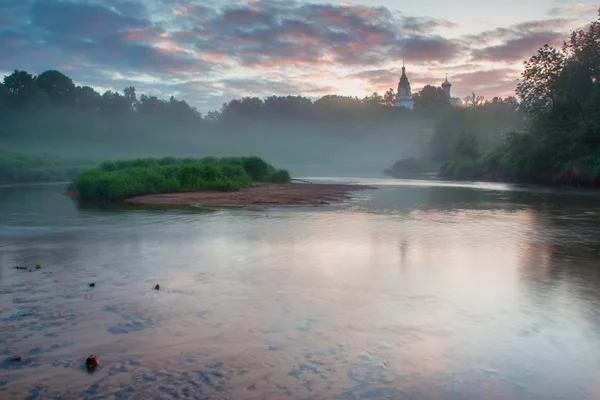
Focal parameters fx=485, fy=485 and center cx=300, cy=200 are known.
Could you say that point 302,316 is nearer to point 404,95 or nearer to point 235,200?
point 235,200

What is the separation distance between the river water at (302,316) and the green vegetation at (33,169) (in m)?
51.3

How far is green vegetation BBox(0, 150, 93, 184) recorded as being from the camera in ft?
193

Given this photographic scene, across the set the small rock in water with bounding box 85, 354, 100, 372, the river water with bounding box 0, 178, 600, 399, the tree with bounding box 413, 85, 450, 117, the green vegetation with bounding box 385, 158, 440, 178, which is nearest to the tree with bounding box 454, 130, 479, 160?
the green vegetation with bounding box 385, 158, 440, 178

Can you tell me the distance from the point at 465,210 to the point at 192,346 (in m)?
19.7

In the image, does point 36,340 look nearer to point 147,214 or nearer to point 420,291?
point 420,291

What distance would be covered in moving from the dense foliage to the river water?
31846 millimetres

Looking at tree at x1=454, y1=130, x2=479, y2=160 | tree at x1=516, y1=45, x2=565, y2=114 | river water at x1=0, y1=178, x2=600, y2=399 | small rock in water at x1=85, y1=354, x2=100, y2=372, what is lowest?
river water at x1=0, y1=178, x2=600, y2=399

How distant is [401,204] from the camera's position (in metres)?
26.4

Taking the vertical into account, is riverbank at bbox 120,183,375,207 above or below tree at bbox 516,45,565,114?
below

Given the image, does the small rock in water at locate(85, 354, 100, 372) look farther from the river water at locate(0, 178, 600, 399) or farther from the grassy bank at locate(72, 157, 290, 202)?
the grassy bank at locate(72, 157, 290, 202)

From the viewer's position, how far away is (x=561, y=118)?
4659cm

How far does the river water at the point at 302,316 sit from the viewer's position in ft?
16.1

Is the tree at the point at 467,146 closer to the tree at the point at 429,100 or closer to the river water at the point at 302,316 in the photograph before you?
the river water at the point at 302,316

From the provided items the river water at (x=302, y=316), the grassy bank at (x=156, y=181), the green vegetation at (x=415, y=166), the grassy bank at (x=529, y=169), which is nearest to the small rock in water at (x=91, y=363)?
the river water at (x=302, y=316)
